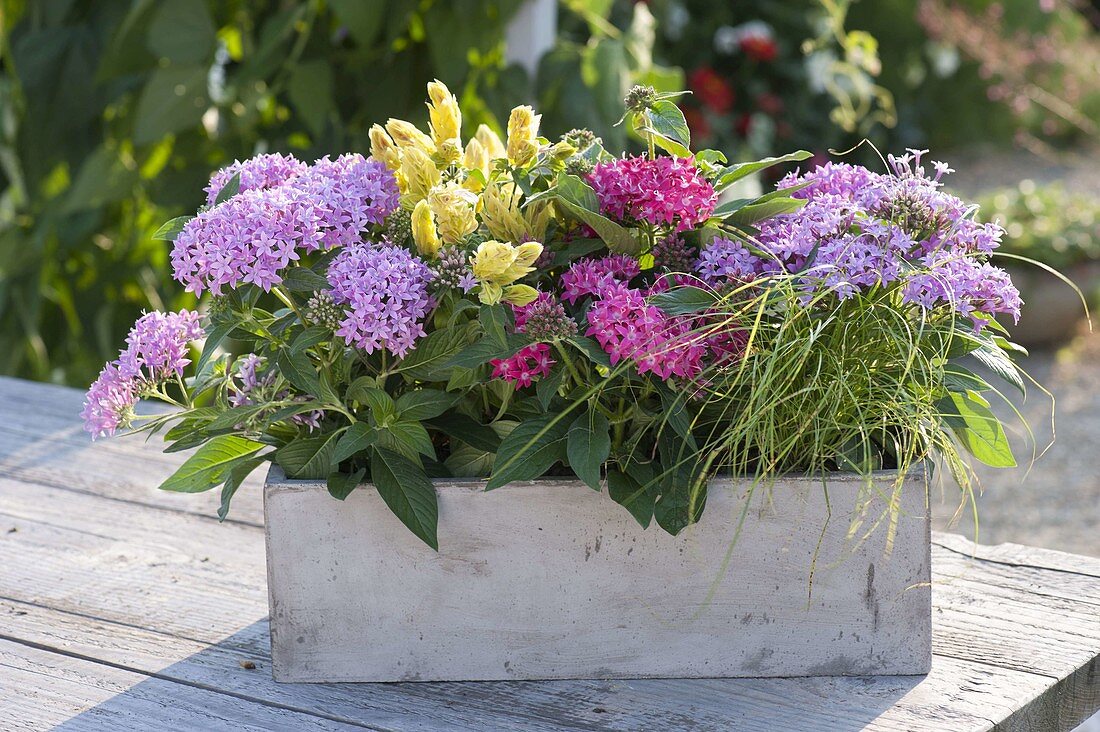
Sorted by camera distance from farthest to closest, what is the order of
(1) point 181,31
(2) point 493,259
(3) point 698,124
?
1. (3) point 698,124
2. (1) point 181,31
3. (2) point 493,259

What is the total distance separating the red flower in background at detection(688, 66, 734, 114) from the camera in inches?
159

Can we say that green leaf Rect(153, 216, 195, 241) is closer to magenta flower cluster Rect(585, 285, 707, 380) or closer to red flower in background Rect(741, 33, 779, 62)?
magenta flower cluster Rect(585, 285, 707, 380)

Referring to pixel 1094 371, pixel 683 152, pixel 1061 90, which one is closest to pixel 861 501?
pixel 683 152

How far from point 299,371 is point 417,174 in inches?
5.4

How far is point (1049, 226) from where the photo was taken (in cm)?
358

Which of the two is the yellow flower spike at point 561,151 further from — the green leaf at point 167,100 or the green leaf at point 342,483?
the green leaf at point 167,100

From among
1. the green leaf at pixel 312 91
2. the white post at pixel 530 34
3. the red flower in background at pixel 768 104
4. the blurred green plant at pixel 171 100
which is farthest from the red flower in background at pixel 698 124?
the green leaf at pixel 312 91

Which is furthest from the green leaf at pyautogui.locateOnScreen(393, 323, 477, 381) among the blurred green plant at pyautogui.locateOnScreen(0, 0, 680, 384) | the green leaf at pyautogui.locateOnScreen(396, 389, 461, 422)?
the blurred green plant at pyautogui.locateOnScreen(0, 0, 680, 384)

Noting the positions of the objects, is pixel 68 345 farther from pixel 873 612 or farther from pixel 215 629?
pixel 873 612

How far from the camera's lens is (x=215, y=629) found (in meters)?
0.89

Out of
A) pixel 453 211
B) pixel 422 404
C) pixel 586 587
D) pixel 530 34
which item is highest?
pixel 530 34

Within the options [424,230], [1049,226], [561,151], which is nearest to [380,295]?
[424,230]

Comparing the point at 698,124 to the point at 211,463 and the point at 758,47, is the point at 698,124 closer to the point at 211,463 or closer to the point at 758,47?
the point at 758,47

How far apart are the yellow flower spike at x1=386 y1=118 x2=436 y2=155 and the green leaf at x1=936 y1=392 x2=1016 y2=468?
1.17 ft
